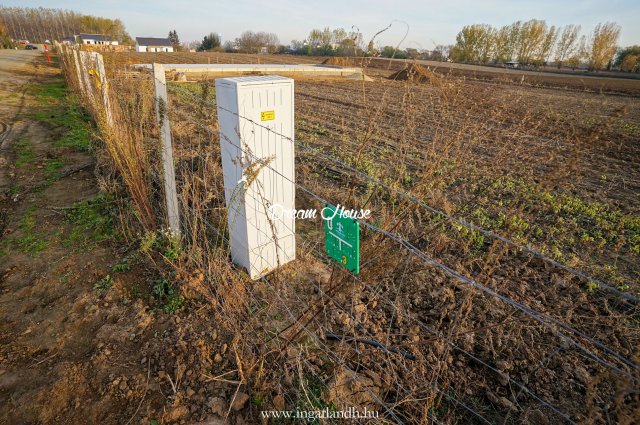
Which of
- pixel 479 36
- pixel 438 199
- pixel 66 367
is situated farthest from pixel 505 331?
pixel 479 36

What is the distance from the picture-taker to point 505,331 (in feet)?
9.25

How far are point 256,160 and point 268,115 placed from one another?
17.7 inches

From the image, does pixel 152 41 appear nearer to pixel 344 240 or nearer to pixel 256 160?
pixel 256 160

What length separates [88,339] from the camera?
2529 mm

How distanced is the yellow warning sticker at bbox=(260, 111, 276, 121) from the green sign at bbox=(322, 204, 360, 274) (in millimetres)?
1299

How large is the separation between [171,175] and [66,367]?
1.76 meters

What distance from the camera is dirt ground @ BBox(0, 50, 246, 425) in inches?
82.2

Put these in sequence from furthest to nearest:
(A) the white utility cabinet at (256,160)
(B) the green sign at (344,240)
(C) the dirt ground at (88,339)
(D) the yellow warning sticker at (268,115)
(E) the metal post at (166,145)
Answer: (E) the metal post at (166,145) < (D) the yellow warning sticker at (268,115) < (A) the white utility cabinet at (256,160) < (C) the dirt ground at (88,339) < (B) the green sign at (344,240)

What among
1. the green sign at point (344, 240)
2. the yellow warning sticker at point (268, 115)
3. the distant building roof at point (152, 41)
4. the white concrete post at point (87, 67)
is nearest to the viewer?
the green sign at point (344, 240)

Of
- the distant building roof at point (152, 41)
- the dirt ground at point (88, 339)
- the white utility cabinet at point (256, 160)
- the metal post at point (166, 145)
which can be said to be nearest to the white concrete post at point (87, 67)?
the dirt ground at point (88, 339)

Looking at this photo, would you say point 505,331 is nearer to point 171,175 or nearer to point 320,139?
point 171,175

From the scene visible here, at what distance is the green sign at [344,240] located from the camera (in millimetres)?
1670

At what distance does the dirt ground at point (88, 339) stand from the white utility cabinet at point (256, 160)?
0.73 meters

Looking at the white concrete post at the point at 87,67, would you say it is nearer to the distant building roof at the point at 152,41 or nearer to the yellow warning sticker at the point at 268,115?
the yellow warning sticker at the point at 268,115
